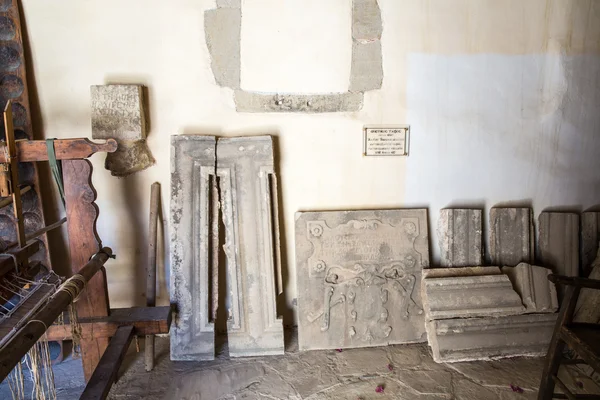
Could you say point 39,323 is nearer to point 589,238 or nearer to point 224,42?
point 224,42

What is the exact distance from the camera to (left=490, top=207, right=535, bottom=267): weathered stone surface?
2.96 meters

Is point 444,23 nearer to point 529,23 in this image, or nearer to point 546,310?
point 529,23

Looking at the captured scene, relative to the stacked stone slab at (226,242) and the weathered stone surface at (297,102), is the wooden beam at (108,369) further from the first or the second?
the weathered stone surface at (297,102)

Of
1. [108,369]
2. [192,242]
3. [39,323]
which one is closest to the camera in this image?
[39,323]

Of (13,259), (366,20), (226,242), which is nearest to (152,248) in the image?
(226,242)

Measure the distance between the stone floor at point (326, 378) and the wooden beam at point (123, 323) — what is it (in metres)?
0.33

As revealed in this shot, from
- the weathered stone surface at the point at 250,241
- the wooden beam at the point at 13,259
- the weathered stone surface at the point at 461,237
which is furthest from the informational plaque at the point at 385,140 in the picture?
the wooden beam at the point at 13,259

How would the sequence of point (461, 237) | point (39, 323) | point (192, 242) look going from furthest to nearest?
point (461, 237) → point (192, 242) → point (39, 323)

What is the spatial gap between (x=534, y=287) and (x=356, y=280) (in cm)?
116

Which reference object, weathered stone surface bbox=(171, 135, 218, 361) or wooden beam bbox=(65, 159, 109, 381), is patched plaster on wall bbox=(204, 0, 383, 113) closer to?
weathered stone surface bbox=(171, 135, 218, 361)

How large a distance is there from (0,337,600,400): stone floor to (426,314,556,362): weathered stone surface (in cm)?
6

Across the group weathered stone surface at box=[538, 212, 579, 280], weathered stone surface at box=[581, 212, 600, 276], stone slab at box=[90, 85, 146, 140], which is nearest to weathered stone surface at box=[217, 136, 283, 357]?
stone slab at box=[90, 85, 146, 140]

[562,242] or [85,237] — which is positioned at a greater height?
[85,237]

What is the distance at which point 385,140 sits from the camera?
2832 mm
